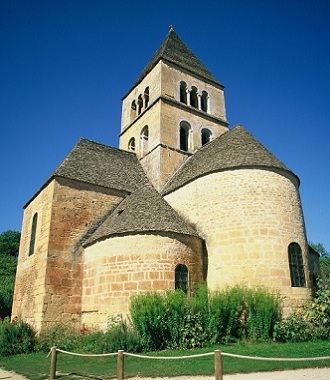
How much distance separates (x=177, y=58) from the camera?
83.0 feet

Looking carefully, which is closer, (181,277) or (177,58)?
(181,277)

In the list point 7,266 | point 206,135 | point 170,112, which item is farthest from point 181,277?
point 7,266

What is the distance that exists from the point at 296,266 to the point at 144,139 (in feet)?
45.7

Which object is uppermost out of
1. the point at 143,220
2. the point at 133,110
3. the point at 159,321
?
the point at 133,110

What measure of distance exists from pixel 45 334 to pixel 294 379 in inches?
396

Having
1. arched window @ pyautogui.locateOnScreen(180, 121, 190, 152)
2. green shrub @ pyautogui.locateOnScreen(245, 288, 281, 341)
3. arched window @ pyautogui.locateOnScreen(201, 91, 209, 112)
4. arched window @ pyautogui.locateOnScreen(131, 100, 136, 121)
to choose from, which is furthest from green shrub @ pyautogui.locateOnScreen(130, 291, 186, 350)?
arched window @ pyautogui.locateOnScreen(131, 100, 136, 121)

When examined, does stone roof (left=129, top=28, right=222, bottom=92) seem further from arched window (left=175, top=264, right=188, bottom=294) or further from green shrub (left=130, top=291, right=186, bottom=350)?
green shrub (left=130, top=291, right=186, bottom=350)

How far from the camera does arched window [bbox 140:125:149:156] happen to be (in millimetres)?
22812

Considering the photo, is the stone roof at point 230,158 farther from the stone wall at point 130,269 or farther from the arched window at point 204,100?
the arched window at point 204,100

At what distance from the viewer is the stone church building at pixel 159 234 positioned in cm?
1266

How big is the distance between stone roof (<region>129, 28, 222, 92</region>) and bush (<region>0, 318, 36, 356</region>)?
19.3 metres

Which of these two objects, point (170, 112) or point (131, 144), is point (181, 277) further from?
point (131, 144)

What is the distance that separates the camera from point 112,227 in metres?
13.6

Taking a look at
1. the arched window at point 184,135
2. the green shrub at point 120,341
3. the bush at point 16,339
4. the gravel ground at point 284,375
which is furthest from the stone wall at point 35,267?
the arched window at point 184,135
